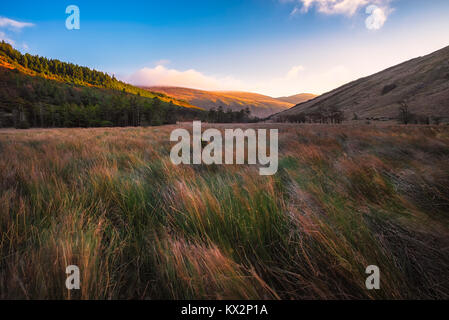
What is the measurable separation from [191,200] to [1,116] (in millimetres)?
92764

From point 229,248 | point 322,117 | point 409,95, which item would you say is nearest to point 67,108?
point 229,248

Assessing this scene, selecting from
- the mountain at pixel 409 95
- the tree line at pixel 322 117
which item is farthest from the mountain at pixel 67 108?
the mountain at pixel 409 95

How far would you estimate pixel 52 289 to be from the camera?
30.6 inches

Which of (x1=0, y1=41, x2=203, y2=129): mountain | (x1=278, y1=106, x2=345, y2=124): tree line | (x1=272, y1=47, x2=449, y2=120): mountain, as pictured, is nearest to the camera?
(x1=272, y1=47, x2=449, y2=120): mountain

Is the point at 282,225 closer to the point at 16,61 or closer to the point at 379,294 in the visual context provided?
the point at 379,294

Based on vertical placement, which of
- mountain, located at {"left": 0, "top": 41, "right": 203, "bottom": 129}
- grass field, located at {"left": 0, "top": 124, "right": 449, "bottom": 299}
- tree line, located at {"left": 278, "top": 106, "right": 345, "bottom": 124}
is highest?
mountain, located at {"left": 0, "top": 41, "right": 203, "bottom": 129}

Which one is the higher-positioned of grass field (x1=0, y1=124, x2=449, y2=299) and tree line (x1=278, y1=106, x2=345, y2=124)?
tree line (x1=278, y1=106, x2=345, y2=124)

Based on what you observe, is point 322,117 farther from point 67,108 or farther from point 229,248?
point 67,108

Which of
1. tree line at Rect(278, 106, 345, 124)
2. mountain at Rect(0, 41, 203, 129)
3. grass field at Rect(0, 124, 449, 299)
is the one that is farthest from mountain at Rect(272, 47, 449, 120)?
mountain at Rect(0, 41, 203, 129)

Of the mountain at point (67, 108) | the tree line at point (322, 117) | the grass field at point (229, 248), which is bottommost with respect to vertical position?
the grass field at point (229, 248)

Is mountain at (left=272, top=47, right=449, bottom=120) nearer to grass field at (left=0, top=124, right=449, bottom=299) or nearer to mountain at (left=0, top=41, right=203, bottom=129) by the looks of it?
grass field at (left=0, top=124, right=449, bottom=299)

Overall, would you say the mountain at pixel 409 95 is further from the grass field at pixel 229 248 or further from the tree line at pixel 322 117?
the grass field at pixel 229 248

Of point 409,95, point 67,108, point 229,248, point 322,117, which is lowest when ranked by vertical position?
point 229,248

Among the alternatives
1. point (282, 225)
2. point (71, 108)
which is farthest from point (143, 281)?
point (71, 108)
